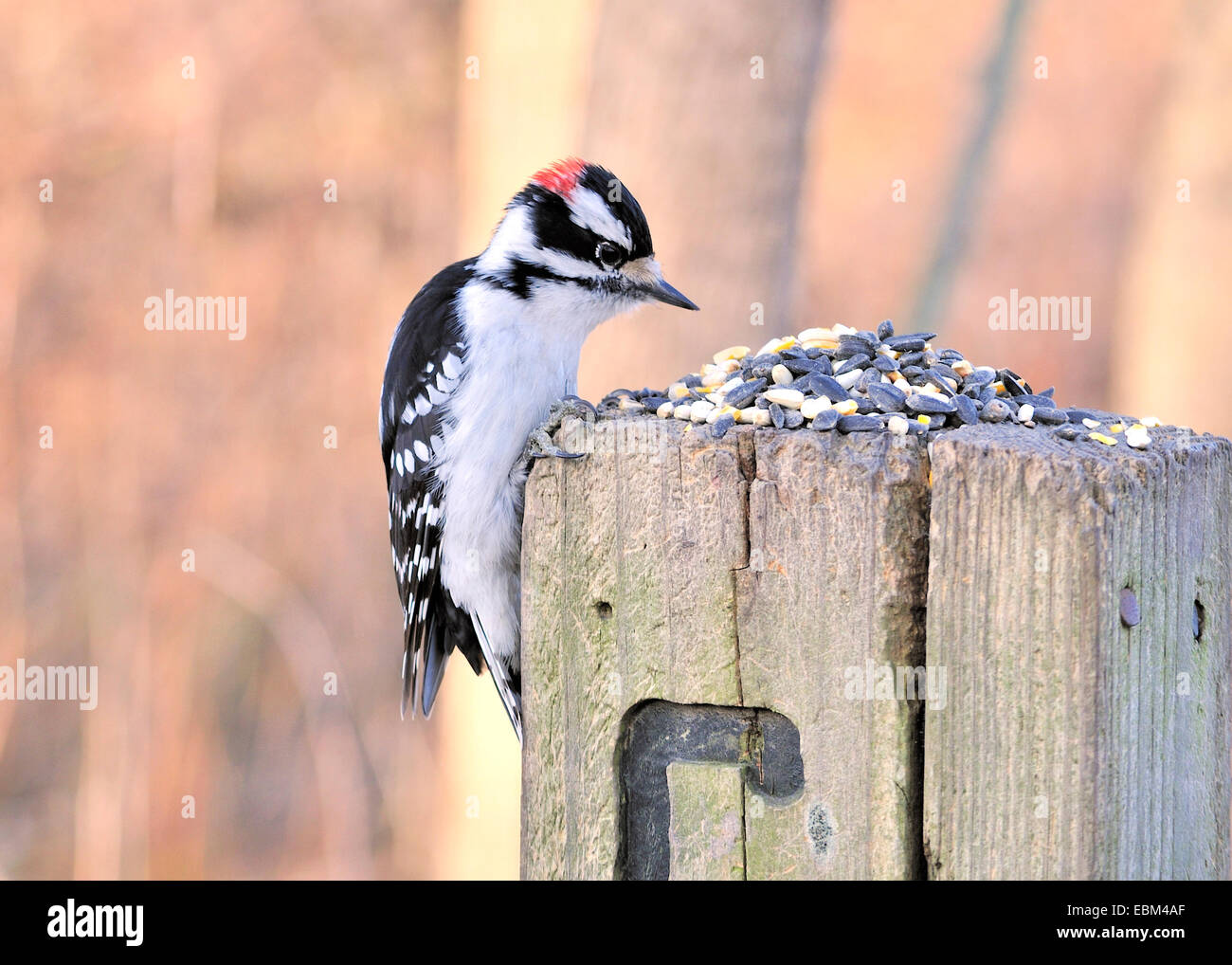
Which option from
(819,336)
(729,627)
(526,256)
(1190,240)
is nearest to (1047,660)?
(729,627)

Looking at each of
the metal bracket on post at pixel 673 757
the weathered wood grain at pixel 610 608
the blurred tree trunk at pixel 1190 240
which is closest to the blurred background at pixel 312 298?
the blurred tree trunk at pixel 1190 240

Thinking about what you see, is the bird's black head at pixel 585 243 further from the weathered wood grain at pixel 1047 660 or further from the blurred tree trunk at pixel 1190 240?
the blurred tree trunk at pixel 1190 240

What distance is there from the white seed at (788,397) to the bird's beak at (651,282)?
1.20 metres

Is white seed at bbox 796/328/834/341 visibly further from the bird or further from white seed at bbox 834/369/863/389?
the bird

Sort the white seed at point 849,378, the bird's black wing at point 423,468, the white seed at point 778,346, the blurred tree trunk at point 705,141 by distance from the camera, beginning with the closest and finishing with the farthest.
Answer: the white seed at point 849,378
the white seed at point 778,346
the bird's black wing at point 423,468
the blurred tree trunk at point 705,141

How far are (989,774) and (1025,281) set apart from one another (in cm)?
659

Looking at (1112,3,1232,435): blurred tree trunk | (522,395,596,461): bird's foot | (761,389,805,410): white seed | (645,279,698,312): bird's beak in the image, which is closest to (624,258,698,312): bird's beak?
(645,279,698,312): bird's beak

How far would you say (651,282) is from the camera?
3146 millimetres

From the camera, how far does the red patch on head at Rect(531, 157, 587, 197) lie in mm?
3094

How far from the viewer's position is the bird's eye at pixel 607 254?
3080mm

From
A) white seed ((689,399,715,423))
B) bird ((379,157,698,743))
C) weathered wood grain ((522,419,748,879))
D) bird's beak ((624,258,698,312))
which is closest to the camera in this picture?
weathered wood grain ((522,419,748,879))

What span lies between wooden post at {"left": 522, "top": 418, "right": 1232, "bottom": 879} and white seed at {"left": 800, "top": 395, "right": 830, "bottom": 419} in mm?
90

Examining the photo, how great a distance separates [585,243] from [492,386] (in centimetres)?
51

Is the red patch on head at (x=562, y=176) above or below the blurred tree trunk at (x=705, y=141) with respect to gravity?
below
